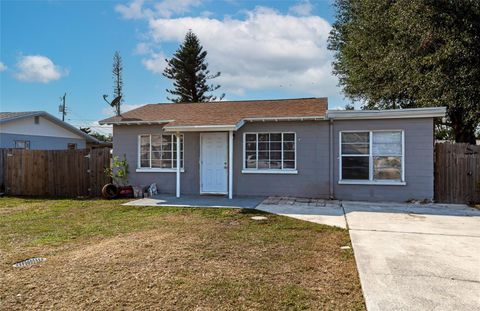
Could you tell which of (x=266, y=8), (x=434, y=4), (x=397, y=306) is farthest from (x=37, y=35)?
(x=397, y=306)

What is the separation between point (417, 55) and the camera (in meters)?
14.2

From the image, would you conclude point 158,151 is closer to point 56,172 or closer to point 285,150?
point 56,172

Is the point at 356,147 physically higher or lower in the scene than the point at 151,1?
lower

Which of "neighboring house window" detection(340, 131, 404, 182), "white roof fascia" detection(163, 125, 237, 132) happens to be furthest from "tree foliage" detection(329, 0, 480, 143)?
"white roof fascia" detection(163, 125, 237, 132)

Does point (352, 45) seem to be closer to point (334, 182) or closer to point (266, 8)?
point (266, 8)

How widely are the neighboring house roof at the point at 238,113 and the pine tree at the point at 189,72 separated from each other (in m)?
21.8

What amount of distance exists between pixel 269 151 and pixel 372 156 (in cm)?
323

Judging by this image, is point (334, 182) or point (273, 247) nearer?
point (273, 247)

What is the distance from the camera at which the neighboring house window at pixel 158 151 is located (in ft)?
41.9

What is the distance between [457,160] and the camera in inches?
427

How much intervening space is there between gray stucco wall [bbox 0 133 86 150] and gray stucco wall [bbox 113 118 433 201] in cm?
959

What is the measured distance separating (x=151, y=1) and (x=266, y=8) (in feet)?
13.2

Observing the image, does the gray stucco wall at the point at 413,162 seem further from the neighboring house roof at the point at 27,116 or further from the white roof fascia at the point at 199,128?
the neighboring house roof at the point at 27,116

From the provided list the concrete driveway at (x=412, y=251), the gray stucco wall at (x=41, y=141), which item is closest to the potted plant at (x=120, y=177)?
the concrete driveway at (x=412, y=251)
